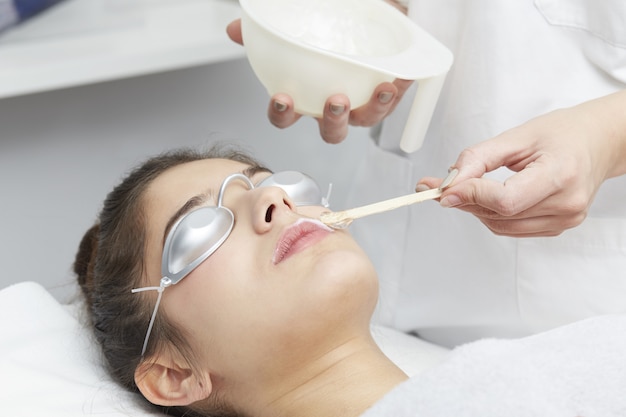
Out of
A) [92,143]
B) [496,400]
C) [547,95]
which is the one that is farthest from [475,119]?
[92,143]

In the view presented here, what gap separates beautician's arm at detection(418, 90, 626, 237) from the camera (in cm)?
98

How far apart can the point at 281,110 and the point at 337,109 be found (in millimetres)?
98

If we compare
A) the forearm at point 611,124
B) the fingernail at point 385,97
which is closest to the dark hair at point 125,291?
the fingernail at point 385,97

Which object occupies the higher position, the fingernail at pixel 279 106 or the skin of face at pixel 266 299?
the fingernail at pixel 279 106

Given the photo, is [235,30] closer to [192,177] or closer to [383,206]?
[192,177]

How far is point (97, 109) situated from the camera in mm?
1928

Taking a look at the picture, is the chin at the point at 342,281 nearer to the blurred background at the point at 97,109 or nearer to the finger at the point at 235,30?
the finger at the point at 235,30

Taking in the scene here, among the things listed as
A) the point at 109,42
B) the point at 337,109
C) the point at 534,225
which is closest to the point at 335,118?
the point at 337,109

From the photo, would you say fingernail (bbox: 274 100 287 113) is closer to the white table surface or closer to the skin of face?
the skin of face

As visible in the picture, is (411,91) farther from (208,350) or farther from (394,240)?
(208,350)

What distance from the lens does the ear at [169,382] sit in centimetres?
114

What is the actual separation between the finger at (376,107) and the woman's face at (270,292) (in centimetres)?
23

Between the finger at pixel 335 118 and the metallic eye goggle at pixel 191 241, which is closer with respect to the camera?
the metallic eye goggle at pixel 191 241

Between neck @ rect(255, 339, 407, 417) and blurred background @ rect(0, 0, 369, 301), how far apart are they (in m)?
0.78
